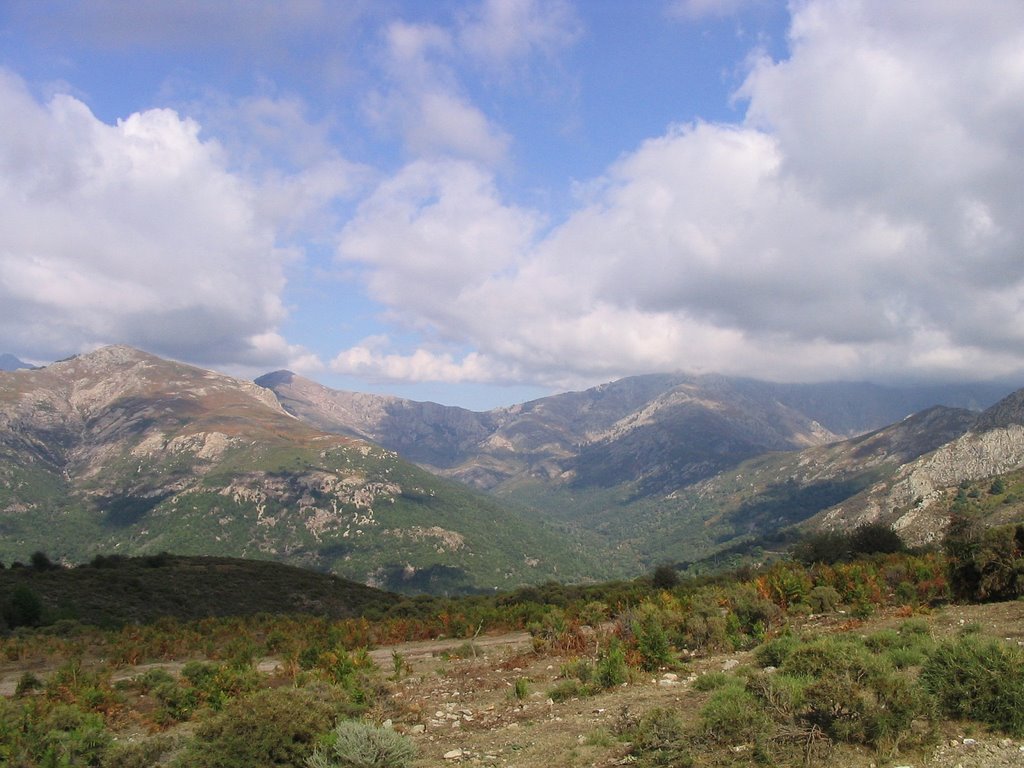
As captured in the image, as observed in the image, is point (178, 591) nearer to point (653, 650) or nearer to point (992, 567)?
point (653, 650)

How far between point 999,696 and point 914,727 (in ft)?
5.09

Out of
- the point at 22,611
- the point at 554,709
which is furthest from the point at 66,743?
the point at 22,611

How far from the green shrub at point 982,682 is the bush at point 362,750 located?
9.19 meters

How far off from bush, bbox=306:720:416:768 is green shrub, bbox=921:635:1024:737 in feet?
30.1

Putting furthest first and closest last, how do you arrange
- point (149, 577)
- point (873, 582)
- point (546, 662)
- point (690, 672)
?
point (149, 577) < point (873, 582) < point (546, 662) < point (690, 672)

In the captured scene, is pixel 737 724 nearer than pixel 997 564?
Yes

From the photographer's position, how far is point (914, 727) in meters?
9.34

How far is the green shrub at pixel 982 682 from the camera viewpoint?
934 centimetres

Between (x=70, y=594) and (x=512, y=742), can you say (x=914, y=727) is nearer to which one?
(x=512, y=742)

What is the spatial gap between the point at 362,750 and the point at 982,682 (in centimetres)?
1040

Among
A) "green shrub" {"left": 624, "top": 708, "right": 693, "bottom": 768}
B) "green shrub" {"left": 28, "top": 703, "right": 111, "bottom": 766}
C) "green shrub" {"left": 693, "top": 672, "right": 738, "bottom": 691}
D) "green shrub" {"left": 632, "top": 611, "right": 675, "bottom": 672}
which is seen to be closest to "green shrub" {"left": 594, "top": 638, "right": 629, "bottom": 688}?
"green shrub" {"left": 632, "top": 611, "right": 675, "bottom": 672}

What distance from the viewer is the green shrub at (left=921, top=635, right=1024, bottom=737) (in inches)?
368

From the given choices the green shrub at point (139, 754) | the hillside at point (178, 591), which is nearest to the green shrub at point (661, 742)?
the green shrub at point (139, 754)

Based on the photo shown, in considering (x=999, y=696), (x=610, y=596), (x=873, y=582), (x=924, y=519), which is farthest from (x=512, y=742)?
(x=924, y=519)
